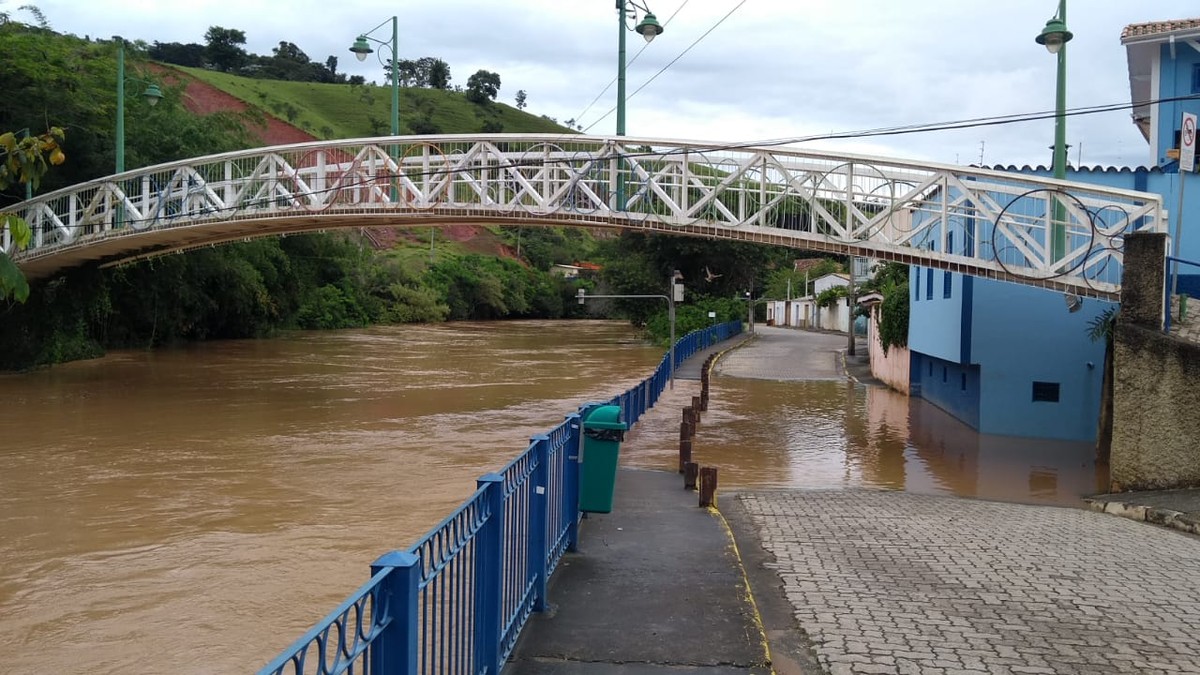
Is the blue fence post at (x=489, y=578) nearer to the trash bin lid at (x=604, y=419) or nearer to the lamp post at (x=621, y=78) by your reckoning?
the trash bin lid at (x=604, y=419)

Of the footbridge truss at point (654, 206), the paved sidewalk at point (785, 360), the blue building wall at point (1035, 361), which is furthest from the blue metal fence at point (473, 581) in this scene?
the paved sidewalk at point (785, 360)

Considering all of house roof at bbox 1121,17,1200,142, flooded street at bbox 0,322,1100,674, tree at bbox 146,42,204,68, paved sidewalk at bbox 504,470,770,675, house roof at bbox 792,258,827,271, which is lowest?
flooded street at bbox 0,322,1100,674

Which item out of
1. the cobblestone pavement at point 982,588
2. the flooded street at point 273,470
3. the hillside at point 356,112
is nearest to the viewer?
the cobblestone pavement at point 982,588

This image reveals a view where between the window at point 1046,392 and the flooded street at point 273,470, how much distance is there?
100 cm

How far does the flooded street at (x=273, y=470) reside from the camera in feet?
26.2

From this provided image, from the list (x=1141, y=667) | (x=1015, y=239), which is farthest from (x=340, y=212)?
(x=1141, y=667)

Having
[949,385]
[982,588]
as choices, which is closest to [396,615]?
[982,588]

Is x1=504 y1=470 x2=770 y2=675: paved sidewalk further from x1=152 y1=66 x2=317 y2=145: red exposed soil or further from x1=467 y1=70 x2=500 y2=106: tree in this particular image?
x1=467 y1=70 x2=500 y2=106: tree

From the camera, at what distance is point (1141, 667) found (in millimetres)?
5578

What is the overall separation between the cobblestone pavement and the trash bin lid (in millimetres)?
1797

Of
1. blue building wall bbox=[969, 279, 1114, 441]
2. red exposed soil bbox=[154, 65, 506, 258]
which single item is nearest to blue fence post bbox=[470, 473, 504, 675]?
blue building wall bbox=[969, 279, 1114, 441]

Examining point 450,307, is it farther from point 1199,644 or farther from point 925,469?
point 1199,644

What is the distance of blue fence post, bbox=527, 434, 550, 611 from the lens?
5.81 meters

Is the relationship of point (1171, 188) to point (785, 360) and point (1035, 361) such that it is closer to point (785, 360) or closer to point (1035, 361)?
point (1035, 361)
